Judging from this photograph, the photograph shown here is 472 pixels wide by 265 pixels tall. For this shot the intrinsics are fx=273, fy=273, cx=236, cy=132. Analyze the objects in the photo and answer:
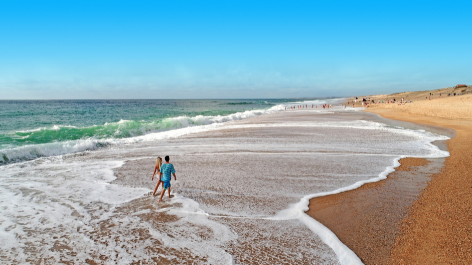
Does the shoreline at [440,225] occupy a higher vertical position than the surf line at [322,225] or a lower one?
higher

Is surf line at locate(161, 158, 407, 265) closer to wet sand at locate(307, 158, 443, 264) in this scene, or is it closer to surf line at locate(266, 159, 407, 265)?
surf line at locate(266, 159, 407, 265)

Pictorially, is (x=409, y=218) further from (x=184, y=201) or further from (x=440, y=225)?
(x=184, y=201)

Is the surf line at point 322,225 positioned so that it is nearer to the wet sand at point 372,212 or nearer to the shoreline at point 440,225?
the wet sand at point 372,212

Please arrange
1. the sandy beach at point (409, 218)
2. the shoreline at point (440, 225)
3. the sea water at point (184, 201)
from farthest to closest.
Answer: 1. the sea water at point (184, 201)
2. the sandy beach at point (409, 218)
3. the shoreline at point (440, 225)

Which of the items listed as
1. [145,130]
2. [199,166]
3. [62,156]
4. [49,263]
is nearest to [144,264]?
[49,263]

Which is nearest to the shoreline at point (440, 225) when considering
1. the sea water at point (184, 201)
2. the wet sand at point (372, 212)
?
the wet sand at point (372, 212)

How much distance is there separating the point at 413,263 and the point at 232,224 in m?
3.27

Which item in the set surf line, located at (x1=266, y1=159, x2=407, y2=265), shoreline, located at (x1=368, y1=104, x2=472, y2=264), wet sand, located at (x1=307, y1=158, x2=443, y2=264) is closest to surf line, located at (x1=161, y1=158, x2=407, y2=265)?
surf line, located at (x1=266, y1=159, x2=407, y2=265)

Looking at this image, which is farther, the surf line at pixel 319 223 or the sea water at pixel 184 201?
the sea water at pixel 184 201

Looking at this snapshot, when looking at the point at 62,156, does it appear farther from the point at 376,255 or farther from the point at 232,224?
the point at 376,255

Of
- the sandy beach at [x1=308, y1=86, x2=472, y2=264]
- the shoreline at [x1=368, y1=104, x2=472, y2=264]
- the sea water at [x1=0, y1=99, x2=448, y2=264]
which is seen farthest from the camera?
the sea water at [x1=0, y1=99, x2=448, y2=264]

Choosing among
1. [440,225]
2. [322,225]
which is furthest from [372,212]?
[322,225]

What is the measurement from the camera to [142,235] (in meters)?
5.40

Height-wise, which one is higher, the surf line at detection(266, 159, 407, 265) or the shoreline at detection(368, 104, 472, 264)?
the shoreline at detection(368, 104, 472, 264)
